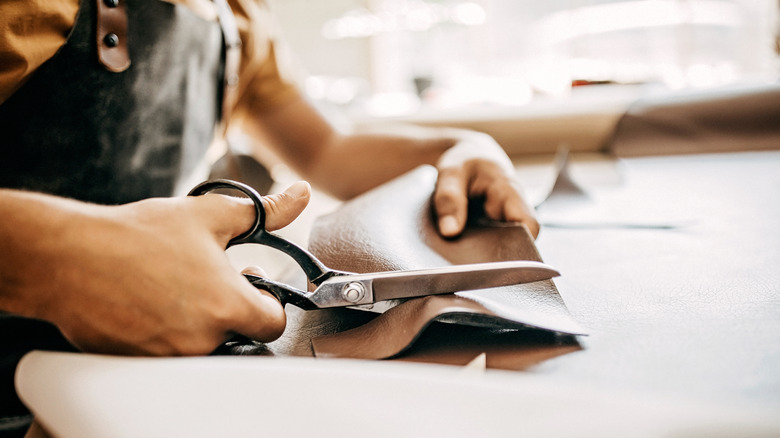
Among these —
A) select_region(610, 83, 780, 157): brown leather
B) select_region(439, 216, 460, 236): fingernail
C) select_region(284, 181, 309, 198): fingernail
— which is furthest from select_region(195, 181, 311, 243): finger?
select_region(610, 83, 780, 157): brown leather

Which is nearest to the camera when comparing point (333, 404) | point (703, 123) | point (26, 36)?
point (333, 404)

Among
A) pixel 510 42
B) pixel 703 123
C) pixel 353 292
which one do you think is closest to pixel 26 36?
pixel 353 292

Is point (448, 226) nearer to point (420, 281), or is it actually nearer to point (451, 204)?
point (451, 204)

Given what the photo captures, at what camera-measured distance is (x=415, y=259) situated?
1.38 ft

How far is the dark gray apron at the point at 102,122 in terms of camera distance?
0.46 m

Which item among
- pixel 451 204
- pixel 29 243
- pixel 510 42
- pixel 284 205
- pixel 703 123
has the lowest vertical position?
pixel 29 243

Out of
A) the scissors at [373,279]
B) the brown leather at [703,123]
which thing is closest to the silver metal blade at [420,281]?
the scissors at [373,279]

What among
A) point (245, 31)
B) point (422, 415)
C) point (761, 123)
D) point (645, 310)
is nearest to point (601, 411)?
point (422, 415)

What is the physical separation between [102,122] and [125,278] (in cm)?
30

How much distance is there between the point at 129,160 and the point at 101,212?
30cm

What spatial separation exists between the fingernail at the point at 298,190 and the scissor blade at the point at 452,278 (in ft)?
0.26

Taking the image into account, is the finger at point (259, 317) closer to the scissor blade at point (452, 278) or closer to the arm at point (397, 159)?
the scissor blade at point (452, 278)

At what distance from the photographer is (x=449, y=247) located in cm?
49

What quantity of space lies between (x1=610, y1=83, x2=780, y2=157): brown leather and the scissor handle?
37.3 inches
